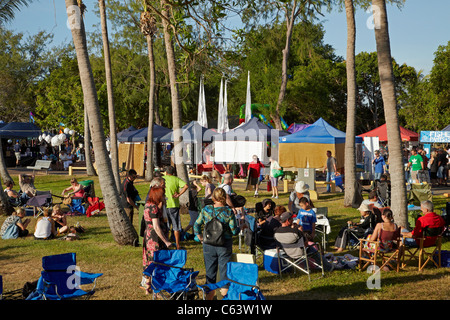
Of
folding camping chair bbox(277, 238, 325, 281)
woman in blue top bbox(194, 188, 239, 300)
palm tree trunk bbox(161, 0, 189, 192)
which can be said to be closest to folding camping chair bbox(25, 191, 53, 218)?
palm tree trunk bbox(161, 0, 189, 192)

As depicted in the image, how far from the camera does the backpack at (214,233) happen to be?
257 inches

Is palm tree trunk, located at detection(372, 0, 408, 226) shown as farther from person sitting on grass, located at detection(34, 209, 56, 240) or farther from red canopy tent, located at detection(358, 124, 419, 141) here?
red canopy tent, located at detection(358, 124, 419, 141)

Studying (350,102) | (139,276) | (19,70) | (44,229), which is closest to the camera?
(139,276)

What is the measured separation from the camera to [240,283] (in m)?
6.05

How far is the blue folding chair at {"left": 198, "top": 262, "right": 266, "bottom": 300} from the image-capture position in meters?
5.99

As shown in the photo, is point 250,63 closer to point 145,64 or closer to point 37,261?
point 145,64

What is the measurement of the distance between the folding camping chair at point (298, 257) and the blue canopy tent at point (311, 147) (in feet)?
40.5

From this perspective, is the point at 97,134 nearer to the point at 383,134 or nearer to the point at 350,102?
the point at 350,102

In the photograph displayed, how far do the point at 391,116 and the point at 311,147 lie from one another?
35.0 ft

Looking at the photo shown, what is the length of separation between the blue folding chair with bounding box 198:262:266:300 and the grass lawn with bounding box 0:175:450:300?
54.0 inches

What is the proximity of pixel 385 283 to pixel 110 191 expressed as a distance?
225 inches

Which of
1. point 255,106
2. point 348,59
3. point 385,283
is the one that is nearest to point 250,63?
point 255,106

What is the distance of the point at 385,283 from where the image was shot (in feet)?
26.6

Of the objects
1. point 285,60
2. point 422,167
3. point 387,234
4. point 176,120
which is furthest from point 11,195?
point 285,60
